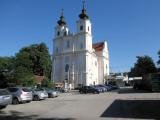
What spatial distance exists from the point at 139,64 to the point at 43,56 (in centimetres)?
3168

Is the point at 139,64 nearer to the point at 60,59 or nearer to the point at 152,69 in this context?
the point at 152,69

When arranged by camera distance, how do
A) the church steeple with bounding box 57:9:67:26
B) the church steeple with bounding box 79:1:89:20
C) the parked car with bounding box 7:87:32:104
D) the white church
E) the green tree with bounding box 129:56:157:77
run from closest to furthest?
the parked car with bounding box 7:87:32:104 → the white church → the green tree with bounding box 129:56:157:77 → the church steeple with bounding box 79:1:89:20 → the church steeple with bounding box 57:9:67:26

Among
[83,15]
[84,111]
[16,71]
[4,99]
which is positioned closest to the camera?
[84,111]

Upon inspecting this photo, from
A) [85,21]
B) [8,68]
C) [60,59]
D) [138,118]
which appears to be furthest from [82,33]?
[138,118]

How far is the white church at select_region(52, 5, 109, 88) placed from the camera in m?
93.0

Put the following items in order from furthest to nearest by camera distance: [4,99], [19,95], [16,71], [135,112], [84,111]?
1. [16,71]
2. [19,95]
3. [4,99]
4. [84,111]
5. [135,112]

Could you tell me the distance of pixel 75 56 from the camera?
9631cm

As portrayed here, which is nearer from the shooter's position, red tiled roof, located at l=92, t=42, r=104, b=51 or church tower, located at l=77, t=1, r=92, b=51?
church tower, located at l=77, t=1, r=92, b=51

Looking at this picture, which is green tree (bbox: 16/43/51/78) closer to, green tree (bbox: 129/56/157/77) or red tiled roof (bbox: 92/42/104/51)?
red tiled roof (bbox: 92/42/104/51)

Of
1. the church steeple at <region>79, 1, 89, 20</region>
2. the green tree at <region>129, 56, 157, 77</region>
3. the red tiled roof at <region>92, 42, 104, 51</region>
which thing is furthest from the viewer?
the red tiled roof at <region>92, 42, 104, 51</region>

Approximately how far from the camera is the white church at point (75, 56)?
305 ft

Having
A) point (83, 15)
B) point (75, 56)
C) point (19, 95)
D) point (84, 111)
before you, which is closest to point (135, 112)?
point (84, 111)

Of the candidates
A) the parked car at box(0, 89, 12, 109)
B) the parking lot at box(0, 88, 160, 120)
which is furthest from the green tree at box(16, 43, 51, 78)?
the parked car at box(0, 89, 12, 109)

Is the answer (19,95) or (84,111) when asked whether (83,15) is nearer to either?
(19,95)
